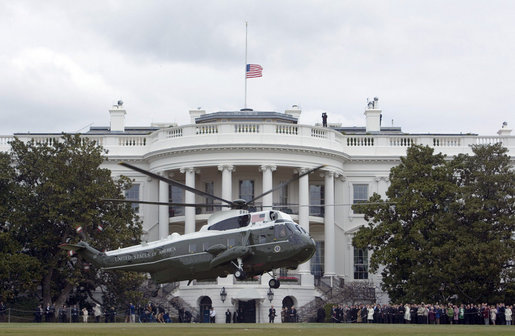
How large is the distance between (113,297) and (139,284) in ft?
6.25

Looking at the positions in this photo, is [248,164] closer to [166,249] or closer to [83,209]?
[83,209]

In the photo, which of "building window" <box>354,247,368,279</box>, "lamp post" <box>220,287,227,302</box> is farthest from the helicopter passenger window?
"building window" <box>354,247,368,279</box>

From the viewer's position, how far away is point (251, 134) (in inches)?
2958

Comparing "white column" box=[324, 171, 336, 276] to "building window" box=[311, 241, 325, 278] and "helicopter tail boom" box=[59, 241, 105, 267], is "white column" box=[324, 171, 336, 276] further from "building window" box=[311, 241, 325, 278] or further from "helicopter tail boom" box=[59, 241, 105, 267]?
"helicopter tail boom" box=[59, 241, 105, 267]

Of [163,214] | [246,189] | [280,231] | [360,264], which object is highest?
[246,189]

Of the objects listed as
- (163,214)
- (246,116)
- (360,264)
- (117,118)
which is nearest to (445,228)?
(360,264)

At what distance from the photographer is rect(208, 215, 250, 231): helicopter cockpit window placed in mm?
45000

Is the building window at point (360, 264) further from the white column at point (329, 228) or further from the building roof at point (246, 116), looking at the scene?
Result: the building roof at point (246, 116)

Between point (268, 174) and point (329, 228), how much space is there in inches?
247

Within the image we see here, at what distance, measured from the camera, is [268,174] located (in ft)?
246

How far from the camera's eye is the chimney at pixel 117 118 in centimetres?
8712

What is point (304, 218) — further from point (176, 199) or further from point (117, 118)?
point (117, 118)

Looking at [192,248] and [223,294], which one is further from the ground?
[192,248]

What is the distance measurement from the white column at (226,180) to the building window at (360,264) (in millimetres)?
11173
